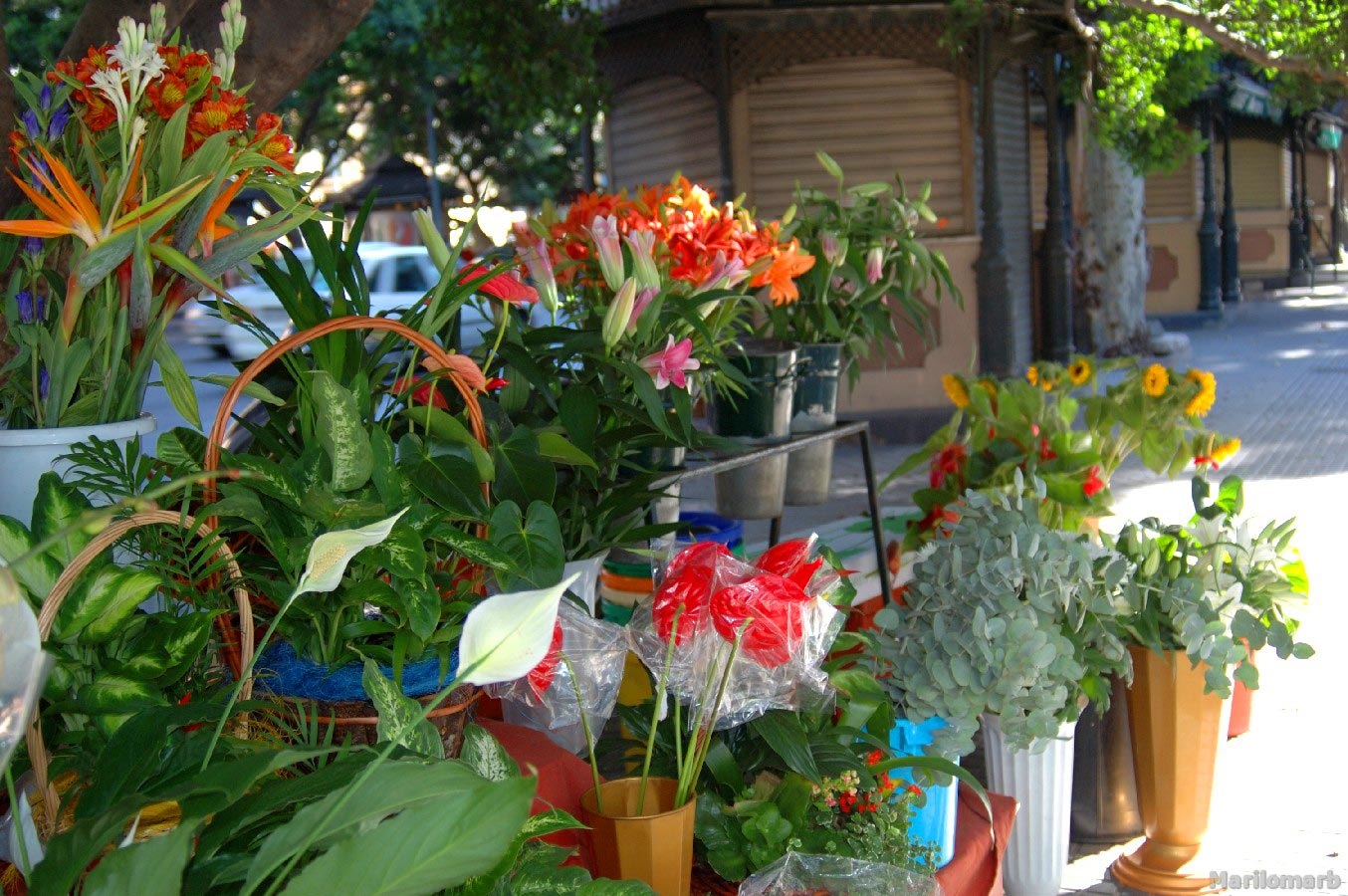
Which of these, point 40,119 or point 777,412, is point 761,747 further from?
point 40,119

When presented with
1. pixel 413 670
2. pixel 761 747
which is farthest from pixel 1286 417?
pixel 413 670

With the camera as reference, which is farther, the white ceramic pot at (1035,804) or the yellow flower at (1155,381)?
the yellow flower at (1155,381)

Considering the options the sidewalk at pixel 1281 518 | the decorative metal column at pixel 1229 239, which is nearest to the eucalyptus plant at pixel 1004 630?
the sidewalk at pixel 1281 518

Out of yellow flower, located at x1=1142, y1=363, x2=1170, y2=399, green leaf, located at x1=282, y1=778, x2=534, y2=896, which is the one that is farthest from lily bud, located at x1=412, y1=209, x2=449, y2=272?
yellow flower, located at x1=1142, y1=363, x2=1170, y2=399

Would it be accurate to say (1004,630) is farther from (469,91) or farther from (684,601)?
(469,91)

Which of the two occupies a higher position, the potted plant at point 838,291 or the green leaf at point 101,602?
the potted plant at point 838,291

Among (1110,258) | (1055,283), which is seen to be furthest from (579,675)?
(1110,258)

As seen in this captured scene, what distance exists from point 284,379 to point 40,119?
17.8 inches

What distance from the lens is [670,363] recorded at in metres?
2.11

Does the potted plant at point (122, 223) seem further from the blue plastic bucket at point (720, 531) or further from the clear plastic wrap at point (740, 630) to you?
the blue plastic bucket at point (720, 531)

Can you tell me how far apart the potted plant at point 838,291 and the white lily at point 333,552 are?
2077 mm

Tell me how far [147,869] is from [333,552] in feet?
0.91

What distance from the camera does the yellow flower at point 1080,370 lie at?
4125 millimetres

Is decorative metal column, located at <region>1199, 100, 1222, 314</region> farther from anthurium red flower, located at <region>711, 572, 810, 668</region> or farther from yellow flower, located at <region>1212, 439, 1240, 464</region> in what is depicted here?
anthurium red flower, located at <region>711, 572, 810, 668</region>
